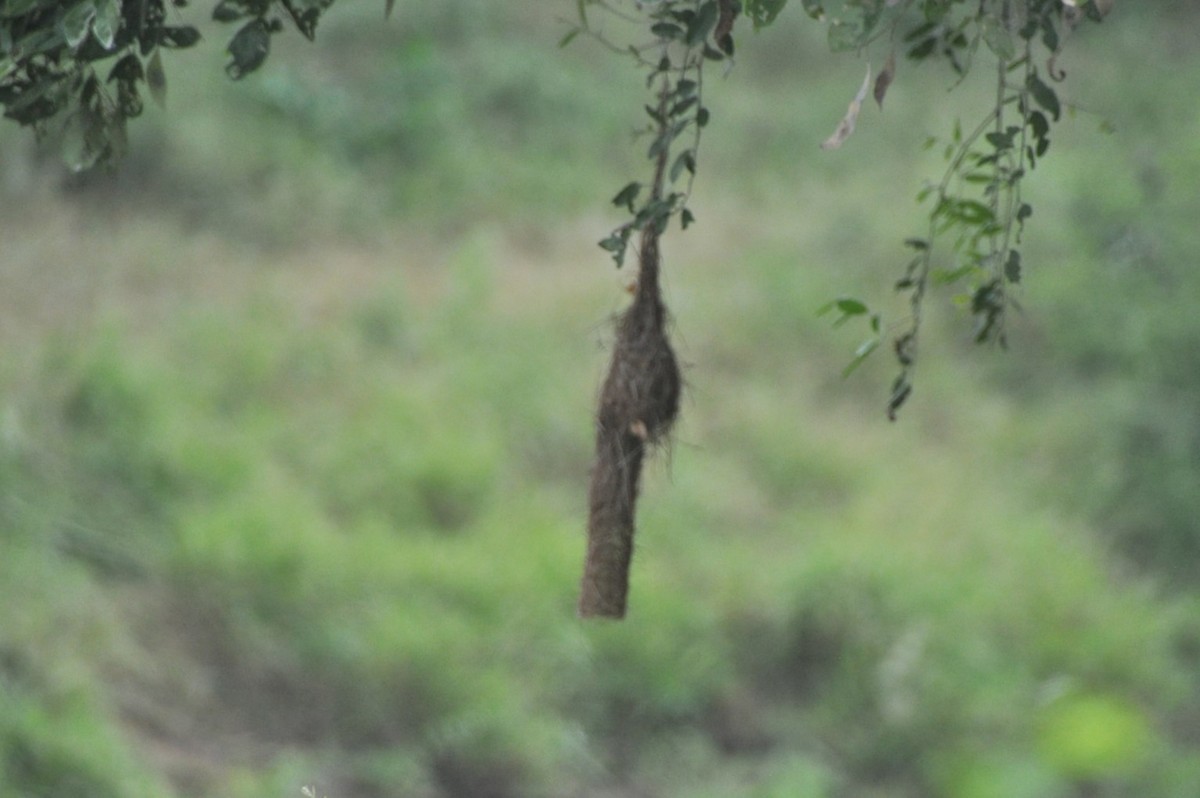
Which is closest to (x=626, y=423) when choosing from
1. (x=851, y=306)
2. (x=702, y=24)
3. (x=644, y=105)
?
(x=851, y=306)

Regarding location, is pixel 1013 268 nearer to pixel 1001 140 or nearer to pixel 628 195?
pixel 1001 140

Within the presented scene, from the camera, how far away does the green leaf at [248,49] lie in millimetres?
2818

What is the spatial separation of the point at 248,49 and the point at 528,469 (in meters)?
5.88

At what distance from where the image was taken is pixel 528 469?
8633mm

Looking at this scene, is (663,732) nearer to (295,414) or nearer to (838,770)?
(838,770)

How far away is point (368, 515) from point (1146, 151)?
19.4 ft

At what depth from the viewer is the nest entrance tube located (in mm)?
3436

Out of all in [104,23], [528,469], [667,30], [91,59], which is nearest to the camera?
[104,23]

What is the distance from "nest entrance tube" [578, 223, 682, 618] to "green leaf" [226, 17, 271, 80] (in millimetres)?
881

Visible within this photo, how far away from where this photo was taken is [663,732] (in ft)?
24.4

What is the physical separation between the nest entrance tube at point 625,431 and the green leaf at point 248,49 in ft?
2.89

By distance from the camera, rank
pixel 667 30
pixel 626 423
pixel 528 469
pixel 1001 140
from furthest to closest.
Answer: pixel 528 469 < pixel 626 423 < pixel 1001 140 < pixel 667 30

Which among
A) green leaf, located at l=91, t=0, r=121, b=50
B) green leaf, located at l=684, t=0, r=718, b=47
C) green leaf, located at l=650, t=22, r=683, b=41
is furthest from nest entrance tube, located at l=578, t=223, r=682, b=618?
green leaf, located at l=91, t=0, r=121, b=50

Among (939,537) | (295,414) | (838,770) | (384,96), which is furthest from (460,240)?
(838,770)
